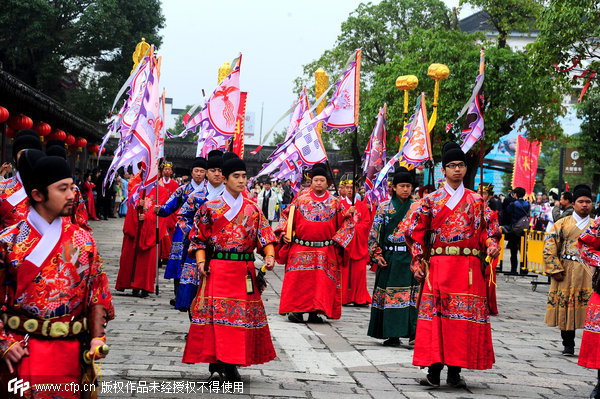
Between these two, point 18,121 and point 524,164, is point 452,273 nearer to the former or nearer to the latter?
point 18,121

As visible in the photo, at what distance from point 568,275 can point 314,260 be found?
2939 mm

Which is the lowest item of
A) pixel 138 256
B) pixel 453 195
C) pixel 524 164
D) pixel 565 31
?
pixel 138 256

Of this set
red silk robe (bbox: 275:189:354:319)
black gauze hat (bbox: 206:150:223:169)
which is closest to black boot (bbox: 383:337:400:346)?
red silk robe (bbox: 275:189:354:319)

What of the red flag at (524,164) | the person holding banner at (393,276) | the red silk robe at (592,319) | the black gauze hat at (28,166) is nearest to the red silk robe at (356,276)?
the person holding banner at (393,276)

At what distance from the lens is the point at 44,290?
365 centimetres

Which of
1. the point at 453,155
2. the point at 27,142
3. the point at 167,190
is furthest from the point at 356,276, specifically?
the point at 27,142

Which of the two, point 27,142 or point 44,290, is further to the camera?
point 27,142

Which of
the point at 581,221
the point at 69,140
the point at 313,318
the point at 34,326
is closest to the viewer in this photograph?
the point at 34,326

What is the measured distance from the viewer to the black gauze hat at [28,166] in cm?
376

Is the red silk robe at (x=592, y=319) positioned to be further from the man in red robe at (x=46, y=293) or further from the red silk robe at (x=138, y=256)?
the red silk robe at (x=138, y=256)

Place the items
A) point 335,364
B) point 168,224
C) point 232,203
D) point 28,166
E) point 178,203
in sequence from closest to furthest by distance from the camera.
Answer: point 28,166
point 232,203
point 335,364
point 178,203
point 168,224

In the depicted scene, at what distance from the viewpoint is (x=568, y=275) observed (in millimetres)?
8609

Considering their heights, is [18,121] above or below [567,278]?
above

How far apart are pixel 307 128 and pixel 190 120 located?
1.73 metres
